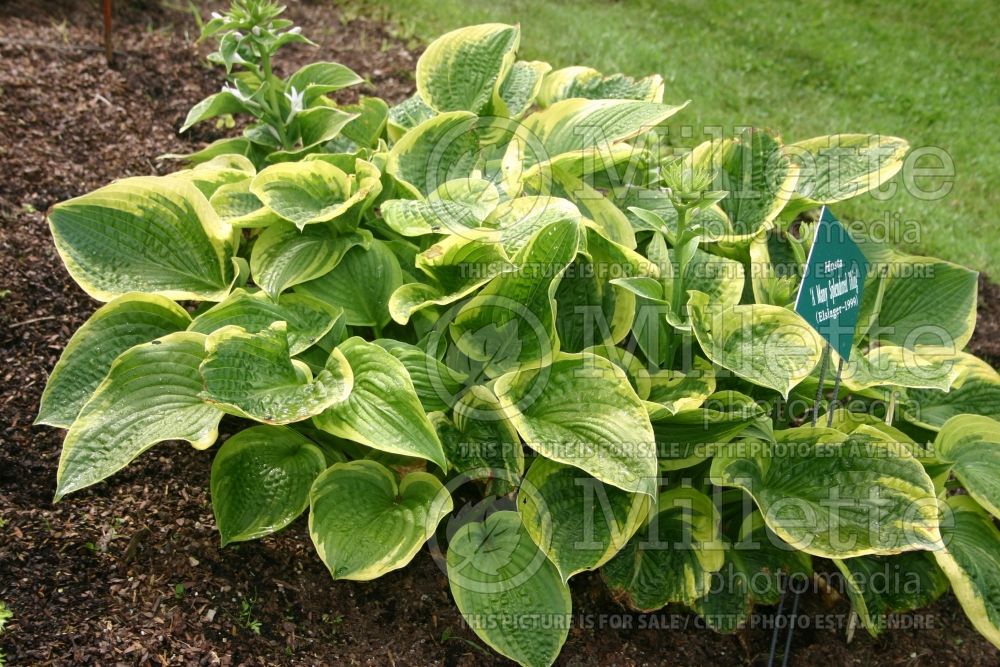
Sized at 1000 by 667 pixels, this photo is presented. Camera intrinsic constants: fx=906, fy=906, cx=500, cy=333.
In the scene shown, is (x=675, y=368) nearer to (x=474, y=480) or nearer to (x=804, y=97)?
(x=474, y=480)

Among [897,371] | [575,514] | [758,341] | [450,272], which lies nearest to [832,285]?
[758,341]

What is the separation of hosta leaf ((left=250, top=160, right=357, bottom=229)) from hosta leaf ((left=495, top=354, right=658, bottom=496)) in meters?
0.67

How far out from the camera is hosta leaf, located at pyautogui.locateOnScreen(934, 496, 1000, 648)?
204 cm

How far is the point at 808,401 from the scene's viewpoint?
2498mm

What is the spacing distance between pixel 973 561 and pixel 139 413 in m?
1.94

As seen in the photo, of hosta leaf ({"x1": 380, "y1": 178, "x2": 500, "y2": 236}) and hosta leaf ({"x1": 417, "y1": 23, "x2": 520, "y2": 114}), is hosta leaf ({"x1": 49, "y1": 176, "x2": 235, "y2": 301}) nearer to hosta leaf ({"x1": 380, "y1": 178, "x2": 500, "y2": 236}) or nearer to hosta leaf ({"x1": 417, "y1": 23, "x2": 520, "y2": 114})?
Answer: hosta leaf ({"x1": 380, "y1": 178, "x2": 500, "y2": 236})

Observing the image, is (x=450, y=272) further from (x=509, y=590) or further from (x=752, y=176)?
(x=752, y=176)

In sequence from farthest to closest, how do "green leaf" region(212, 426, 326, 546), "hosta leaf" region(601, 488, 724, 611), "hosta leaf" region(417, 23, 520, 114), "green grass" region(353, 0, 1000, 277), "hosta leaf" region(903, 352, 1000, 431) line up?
"green grass" region(353, 0, 1000, 277), "hosta leaf" region(417, 23, 520, 114), "hosta leaf" region(903, 352, 1000, 431), "hosta leaf" region(601, 488, 724, 611), "green leaf" region(212, 426, 326, 546)

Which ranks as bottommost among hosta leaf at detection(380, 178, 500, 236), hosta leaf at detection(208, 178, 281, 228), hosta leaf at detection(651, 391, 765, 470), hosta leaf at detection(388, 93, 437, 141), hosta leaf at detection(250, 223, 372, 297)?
hosta leaf at detection(651, 391, 765, 470)

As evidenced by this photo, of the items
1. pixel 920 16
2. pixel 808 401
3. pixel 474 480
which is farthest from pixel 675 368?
pixel 920 16

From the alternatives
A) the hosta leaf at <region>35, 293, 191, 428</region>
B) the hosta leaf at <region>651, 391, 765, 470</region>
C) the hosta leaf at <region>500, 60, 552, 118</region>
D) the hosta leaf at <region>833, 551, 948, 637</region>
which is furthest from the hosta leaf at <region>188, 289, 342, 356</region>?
the hosta leaf at <region>833, 551, 948, 637</region>

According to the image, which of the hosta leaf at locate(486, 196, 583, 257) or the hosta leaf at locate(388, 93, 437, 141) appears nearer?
the hosta leaf at locate(486, 196, 583, 257)

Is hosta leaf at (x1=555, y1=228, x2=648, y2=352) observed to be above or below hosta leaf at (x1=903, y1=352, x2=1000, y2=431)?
above

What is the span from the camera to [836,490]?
6.82 ft
